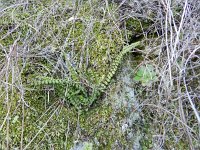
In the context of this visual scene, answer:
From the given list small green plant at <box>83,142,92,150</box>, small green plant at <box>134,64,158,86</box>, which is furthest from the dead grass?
small green plant at <box>83,142,92,150</box>

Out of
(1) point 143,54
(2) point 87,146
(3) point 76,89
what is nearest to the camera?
(2) point 87,146

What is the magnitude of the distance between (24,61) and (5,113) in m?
0.34

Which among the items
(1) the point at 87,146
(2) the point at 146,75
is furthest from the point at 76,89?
(2) the point at 146,75

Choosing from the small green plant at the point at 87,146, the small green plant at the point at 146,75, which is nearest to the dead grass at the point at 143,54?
the small green plant at the point at 146,75

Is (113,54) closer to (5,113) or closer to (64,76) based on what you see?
(64,76)

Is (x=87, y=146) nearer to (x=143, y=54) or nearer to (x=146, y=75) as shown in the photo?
(x=146, y=75)

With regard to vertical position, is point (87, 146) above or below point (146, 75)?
below

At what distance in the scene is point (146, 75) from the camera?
183 centimetres

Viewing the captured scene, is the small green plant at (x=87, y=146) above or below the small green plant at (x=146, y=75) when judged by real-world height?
below

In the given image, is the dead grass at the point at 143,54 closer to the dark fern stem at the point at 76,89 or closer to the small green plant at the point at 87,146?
the dark fern stem at the point at 76,89

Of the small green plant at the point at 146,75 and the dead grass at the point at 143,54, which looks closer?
the dead grass at the point at 143,54

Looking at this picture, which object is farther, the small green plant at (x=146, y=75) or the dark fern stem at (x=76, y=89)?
the small green plant at (x=146, y=75)

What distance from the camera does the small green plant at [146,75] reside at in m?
1.83

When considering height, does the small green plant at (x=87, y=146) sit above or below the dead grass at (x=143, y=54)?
below
